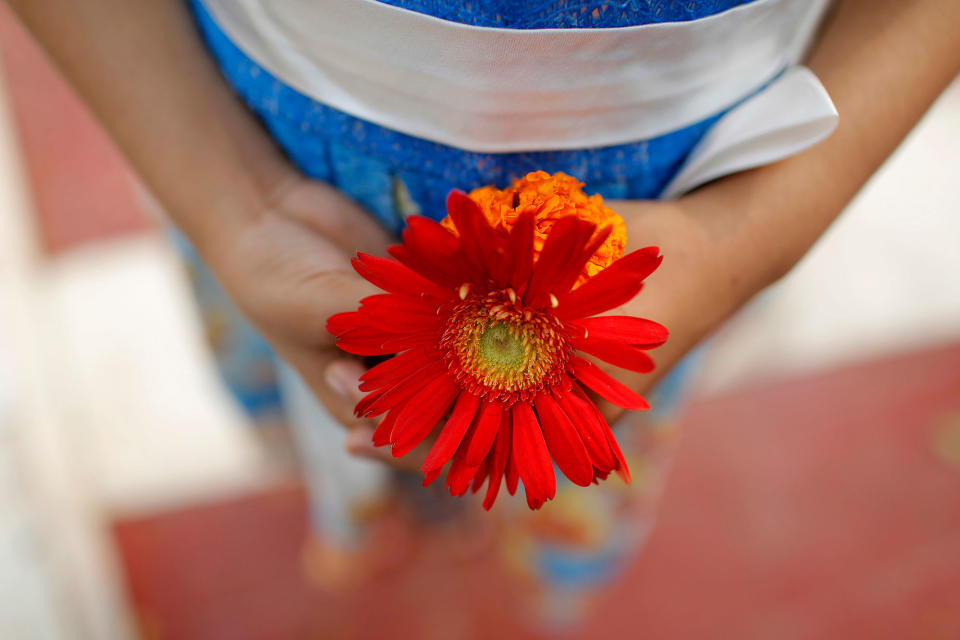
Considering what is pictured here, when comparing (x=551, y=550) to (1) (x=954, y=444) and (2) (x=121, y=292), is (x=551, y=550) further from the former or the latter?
(2) (x=121, y=292)

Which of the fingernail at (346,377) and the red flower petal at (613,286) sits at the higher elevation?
the red flower petal at (613,286)

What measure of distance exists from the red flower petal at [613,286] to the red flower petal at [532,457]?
0.17 ft

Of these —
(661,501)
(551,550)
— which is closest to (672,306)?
(551,550)

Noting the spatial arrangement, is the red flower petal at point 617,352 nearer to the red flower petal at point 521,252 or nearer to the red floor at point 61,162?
the red flower petal at point 521,252

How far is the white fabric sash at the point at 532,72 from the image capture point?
0.37 metres

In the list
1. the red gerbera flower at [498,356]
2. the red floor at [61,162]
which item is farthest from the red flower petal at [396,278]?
the red floor at [61,162]

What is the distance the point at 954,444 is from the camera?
118 cm

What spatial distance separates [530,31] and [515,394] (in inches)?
6.9

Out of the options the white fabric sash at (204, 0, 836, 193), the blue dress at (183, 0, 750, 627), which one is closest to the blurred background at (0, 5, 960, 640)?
the blue dress at (183, 0, 750, 627)

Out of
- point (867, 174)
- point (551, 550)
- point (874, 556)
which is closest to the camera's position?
point (867, 174)

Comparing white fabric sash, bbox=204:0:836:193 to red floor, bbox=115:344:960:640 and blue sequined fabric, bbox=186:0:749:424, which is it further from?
red floor, bbox=115:344:960:640

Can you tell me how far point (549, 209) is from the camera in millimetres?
330

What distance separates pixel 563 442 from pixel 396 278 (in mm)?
101

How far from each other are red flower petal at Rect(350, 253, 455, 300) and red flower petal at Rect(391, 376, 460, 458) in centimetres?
4
